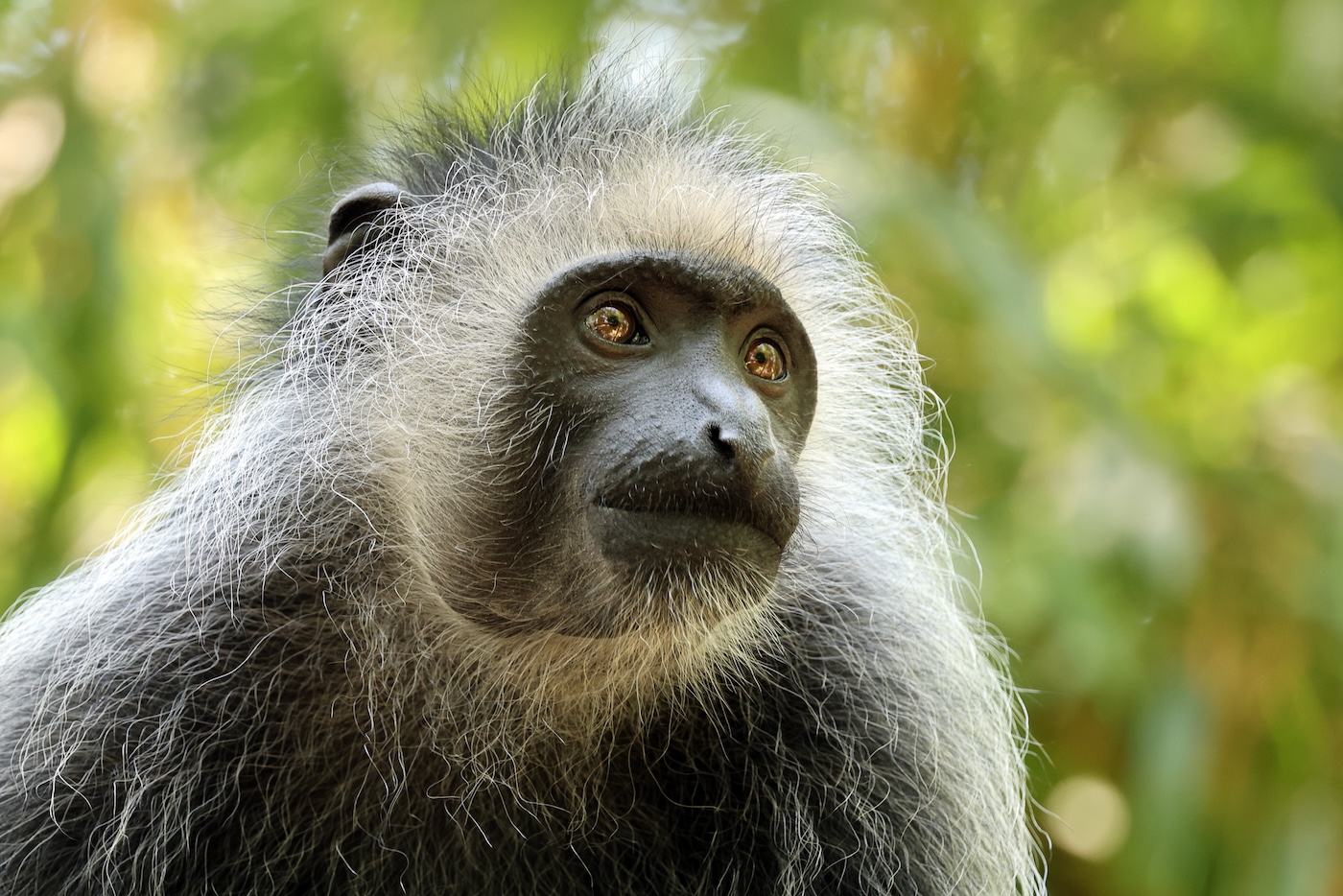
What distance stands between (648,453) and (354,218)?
98 centimetres

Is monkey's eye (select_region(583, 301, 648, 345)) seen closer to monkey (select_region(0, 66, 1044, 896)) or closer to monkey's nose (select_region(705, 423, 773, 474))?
monkey (select_region(0, 66, 1044, 896))

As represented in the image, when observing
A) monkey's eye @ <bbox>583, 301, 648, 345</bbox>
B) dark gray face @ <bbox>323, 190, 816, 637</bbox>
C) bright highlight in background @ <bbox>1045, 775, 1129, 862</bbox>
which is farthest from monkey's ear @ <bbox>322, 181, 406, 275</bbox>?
bright highlight in background @ <bbox>1045, 775, 1129, 862</bbox>

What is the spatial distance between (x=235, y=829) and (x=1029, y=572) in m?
2.56

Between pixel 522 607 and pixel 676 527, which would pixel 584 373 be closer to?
pixel 676 527

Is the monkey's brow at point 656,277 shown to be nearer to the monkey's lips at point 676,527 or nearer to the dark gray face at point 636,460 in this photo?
the dark gray face at point 636,460

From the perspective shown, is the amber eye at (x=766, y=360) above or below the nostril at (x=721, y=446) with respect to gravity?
above

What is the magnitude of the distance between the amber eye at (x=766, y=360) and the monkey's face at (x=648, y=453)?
0.03 feet

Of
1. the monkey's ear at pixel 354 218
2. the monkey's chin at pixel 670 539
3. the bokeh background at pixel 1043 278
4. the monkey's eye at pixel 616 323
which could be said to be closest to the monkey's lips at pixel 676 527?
the monkey's chin at pixel 670 539

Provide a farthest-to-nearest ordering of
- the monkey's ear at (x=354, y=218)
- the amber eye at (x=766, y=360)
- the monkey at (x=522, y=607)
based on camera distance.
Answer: the monkey's ear at (x=354, y=218) → the amber eye at (x=766, y=360) → the monkey at (x=522, y=607)

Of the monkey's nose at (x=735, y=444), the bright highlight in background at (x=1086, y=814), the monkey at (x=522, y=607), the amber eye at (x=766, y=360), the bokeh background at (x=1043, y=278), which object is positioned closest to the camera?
the monkey's nose at (x=735, y=444)

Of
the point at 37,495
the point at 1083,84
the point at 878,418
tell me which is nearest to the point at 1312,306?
the point at 1083,84

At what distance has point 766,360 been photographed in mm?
2656

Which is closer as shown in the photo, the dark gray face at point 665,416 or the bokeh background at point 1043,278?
the dark gray face at point 665,416

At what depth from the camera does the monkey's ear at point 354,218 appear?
279 centimetres
